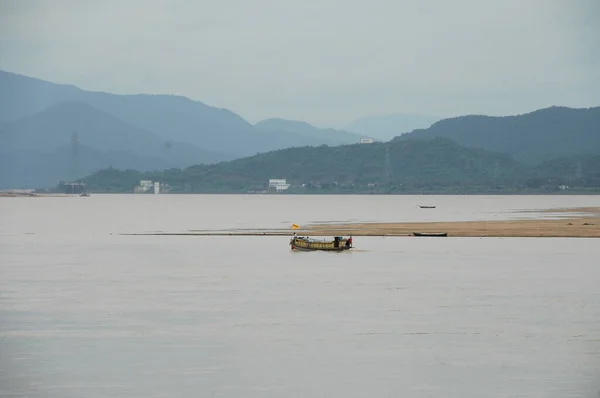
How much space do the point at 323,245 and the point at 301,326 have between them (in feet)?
168

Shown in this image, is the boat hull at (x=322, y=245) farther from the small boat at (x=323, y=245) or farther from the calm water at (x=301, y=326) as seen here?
the calm water at (x=301, y=326)

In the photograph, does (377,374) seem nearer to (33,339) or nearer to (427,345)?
(427,345)

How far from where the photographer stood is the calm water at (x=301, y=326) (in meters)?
36.7

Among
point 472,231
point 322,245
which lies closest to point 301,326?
point 322,245

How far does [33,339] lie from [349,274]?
114 ft

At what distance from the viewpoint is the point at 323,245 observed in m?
101

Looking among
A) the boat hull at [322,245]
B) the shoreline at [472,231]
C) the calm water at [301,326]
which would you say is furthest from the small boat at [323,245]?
the shoreline at [472,231]

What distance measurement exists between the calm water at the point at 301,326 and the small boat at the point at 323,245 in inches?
228

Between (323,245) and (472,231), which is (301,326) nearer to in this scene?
(323,245)

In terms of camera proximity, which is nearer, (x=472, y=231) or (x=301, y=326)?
(x=301, y=326)

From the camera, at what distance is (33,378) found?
37219 millimetres

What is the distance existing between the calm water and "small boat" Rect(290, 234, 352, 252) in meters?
5.79

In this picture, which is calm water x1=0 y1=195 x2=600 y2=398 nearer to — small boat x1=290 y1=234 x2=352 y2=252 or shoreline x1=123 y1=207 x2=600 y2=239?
small boat x1=290 y1=234 x2=352 y2=252

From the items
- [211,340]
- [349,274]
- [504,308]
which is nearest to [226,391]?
[211,340]
